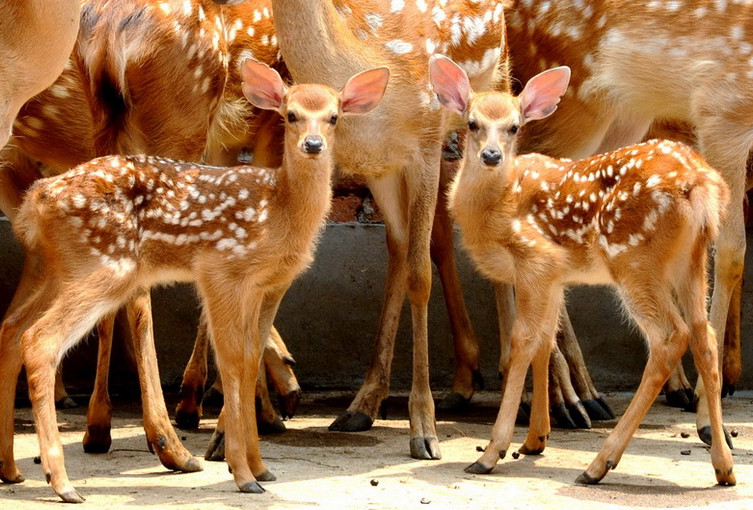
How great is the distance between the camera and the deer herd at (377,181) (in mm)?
5027

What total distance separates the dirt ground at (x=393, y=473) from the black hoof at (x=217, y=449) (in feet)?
0.25

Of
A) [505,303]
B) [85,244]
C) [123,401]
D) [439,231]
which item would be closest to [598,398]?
[505,303]

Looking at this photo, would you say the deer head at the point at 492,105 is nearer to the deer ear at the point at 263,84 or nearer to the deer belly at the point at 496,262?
the deer belly at the point at 496,262

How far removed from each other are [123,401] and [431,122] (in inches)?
86.7

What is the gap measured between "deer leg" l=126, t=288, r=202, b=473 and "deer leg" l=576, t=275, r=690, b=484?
1432mm

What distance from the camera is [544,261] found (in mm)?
5406

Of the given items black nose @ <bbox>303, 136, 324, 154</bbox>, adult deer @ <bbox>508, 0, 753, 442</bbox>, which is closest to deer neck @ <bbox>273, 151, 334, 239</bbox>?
black nose @ <bbox>303, 136, 324, 154</bbox>

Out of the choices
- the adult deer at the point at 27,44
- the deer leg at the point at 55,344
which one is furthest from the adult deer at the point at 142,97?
the adult deer at the point at 27,44

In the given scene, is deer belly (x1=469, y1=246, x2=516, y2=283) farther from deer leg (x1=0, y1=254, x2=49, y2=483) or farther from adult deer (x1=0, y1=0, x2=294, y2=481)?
deer leg (x1=0, y1=254, x2=49, y2=483)

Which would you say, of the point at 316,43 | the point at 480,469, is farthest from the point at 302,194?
the point at 480,469

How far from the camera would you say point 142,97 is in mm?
5766

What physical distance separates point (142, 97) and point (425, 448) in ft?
5.74

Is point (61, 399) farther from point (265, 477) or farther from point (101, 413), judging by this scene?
point (265, 477)

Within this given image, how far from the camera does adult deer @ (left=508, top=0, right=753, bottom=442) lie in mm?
6242
